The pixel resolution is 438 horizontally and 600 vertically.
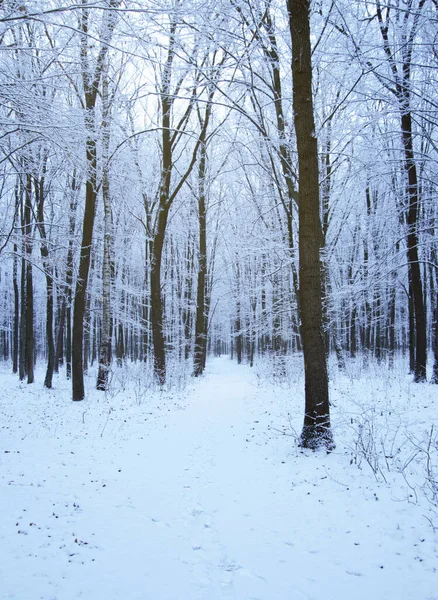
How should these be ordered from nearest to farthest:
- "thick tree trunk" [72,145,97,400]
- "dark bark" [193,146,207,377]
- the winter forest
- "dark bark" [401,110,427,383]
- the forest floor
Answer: the forest floor < the winter forest < "dark bark" [401,110,427,383] < "thick tree trunk" [72,145,97,400] < "dark bark" [193,146,207,377]

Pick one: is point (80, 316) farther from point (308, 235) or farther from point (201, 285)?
point (201, 285)

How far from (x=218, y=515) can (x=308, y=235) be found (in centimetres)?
407

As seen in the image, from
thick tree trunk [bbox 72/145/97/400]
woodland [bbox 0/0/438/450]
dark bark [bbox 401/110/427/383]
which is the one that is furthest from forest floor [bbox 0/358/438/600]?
dark bark [bbox 401/110/427/383]

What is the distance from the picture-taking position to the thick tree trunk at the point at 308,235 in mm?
5512

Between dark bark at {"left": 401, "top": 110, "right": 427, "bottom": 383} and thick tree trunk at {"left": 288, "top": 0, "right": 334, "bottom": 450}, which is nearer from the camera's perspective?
thick tree trunk at {"left": 288, "top": 0, "right": 334, "bottom": 450}

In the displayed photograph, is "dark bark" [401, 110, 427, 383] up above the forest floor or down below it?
above

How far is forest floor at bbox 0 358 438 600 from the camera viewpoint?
269 centimetres

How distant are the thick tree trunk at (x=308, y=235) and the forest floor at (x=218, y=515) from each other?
0.75 m

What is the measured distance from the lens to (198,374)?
60.7ft

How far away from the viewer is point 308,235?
5605 millimetres

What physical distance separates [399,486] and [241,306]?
94.1 feet

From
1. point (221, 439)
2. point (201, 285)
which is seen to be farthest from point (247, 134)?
point (221, 439)

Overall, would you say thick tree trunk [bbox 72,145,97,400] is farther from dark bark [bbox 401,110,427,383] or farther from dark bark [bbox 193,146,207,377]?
dark bark [bbox 401,110,427,383]

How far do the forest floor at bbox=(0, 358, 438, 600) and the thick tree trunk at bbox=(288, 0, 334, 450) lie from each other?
0.75 meters
